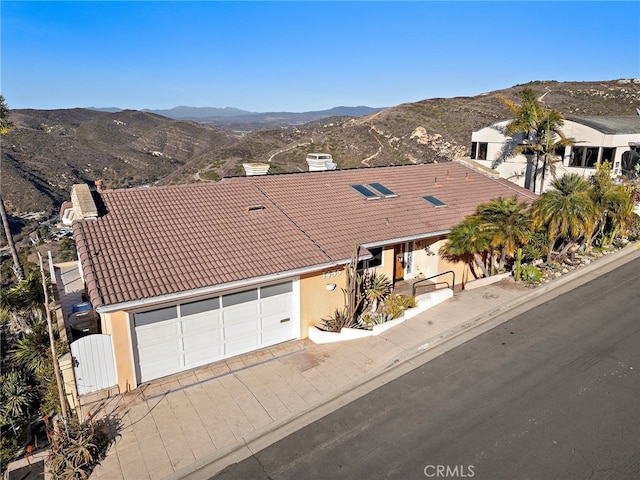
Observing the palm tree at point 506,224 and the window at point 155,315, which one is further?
the palm tree at point 506,224

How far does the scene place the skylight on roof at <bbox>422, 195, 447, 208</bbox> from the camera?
1830cm

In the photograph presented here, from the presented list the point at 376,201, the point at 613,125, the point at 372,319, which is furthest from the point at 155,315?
the point at 613,125

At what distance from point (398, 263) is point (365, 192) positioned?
10.5 feet

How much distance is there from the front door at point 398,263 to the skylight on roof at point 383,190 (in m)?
2.20

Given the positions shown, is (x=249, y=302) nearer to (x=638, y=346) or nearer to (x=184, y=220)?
(x=184, y=220)

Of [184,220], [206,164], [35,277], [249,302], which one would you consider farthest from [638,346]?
[206,164]

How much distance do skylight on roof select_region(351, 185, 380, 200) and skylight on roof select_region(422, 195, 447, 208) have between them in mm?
2212

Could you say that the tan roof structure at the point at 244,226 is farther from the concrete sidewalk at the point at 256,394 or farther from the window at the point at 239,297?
the concrete sidewalk at the point at 256,394

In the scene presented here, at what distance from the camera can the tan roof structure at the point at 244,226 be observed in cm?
1134

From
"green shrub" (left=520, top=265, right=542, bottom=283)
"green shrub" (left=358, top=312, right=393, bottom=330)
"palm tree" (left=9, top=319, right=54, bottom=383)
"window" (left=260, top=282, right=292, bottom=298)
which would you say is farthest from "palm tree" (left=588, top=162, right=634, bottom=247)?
"palm tree" (left=9, top=319, right=54, bottom=383)

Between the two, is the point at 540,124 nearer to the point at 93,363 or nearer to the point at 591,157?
the point at 591,157

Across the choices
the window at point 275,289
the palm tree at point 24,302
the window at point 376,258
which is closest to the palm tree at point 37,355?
the palm tree at point 24,302

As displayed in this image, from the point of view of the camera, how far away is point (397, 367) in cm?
1177

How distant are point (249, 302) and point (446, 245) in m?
7.61
